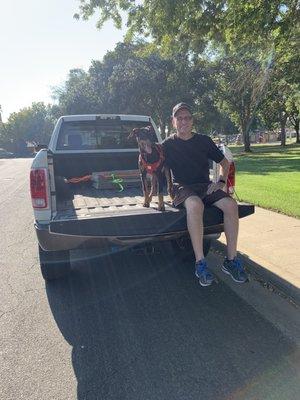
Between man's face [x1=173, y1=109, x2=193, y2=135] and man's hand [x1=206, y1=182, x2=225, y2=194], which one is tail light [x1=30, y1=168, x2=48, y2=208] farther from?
→ man's hand [x1=206, y1=182, x2=225, y2=194]

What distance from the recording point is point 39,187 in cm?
440

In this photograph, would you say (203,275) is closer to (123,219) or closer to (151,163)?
(123,219)

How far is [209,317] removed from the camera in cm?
402

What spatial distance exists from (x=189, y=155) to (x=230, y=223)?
947 mm

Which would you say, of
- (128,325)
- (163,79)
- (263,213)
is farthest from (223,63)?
(128,325)

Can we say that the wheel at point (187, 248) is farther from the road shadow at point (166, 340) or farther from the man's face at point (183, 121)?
the man's face at point (183, 121)

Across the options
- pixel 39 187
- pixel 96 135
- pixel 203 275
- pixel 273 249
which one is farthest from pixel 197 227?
pixel 96 135

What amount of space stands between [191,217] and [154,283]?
3.76ft

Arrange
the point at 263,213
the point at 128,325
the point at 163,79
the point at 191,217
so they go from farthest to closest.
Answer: the point at 163,79, the point at 263,213, the point at 191,217, the point at 128,325

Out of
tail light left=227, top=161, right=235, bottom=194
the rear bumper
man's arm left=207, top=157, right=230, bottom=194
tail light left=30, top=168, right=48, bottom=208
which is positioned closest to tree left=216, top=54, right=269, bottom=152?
tail light left=227, top=161, right=235, bottom=194

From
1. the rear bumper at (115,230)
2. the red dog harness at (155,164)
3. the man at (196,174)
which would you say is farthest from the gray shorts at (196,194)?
the red dog harness at (155,164)

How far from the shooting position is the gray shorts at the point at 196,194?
14.9 ft

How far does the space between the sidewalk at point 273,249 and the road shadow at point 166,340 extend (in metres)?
0.53

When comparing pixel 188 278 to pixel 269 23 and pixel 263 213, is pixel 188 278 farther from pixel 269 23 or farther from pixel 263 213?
pixel 269 23
